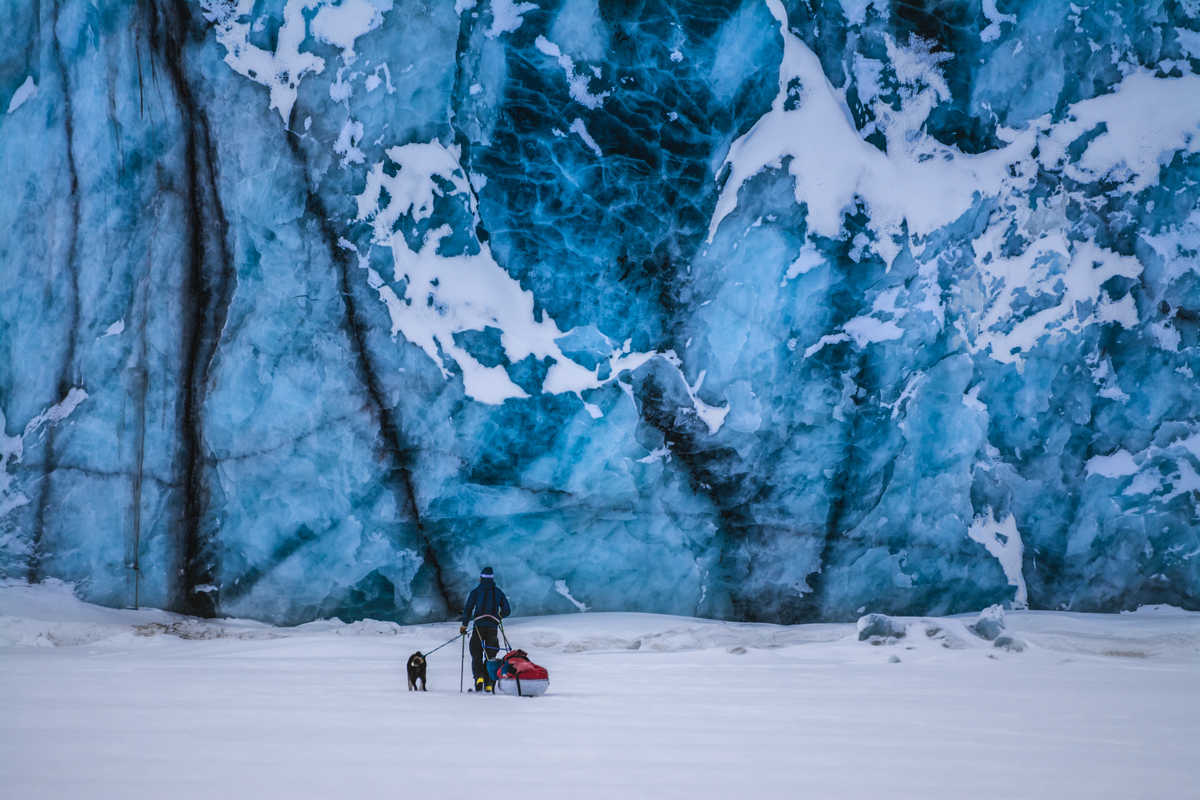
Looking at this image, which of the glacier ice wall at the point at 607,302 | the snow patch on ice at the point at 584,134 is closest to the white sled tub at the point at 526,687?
the glacier ice wall at the point at 607,302

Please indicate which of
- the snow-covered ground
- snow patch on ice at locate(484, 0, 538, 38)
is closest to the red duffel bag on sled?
the snow-covered ground

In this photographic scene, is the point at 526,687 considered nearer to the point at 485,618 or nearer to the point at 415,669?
the point at 415,669

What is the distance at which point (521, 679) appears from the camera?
16.5ft

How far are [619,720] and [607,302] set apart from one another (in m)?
6.39

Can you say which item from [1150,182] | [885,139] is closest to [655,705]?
[885,139]

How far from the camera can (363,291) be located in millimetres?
9461

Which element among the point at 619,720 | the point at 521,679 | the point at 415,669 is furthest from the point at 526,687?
the point at 619,720

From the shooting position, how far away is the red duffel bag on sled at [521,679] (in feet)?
16.5

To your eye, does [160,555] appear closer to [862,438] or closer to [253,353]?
[253,353]

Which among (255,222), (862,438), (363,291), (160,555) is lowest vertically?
(160,555)

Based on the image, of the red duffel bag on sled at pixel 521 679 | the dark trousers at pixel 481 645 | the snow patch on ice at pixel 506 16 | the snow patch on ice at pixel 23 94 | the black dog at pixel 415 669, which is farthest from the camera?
the snow patch on ice at pixel 506 16

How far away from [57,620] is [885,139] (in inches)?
391

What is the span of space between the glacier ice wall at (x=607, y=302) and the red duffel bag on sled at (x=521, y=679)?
13.9ft

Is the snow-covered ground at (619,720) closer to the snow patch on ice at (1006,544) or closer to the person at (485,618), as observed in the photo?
the person at (485,618)
